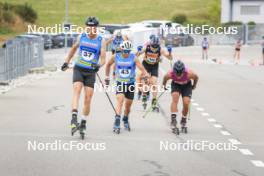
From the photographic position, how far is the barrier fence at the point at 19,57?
27266mm

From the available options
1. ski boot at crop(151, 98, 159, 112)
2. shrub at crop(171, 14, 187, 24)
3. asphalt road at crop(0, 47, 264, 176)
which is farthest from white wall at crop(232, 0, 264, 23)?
ski boot at crop(151, 98, 159, 112)

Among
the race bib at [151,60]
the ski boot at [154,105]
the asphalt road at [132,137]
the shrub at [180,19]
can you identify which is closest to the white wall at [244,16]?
the shrub at [180,19]

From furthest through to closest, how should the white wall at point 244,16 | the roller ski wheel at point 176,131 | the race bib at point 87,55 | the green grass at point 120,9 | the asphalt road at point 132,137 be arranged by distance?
the green grass at point 120,9 → the white wall at point 244,16 → the roller ski wheel at point 176,131 → the race bib at point 87,55 → the asphalt road at point 132,137

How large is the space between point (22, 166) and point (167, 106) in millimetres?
10455

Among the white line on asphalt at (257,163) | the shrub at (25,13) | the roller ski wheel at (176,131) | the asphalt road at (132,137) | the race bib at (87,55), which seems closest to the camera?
the asphalt road at (132,137)

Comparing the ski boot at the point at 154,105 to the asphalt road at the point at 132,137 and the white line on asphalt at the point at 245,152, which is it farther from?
the white line on asphalt at the point at 245,152

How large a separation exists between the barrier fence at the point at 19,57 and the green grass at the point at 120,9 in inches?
2128

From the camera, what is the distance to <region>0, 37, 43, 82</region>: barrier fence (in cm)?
2727

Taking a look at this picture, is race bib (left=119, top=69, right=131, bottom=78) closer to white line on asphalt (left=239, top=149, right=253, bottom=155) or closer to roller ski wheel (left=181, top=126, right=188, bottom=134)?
roller ski wheel (left=181, top=126, right=188, bottom=134)

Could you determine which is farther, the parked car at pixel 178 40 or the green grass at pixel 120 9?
the green grass at pixel 120 9

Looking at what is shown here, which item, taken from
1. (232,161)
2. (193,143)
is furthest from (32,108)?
(232,161)

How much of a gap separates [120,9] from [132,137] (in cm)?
8715

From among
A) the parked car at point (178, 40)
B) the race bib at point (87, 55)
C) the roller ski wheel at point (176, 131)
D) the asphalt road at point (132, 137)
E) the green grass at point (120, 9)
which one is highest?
the green grass at point (120, 9)

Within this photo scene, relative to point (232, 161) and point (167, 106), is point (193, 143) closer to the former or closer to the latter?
point (232, 161)
